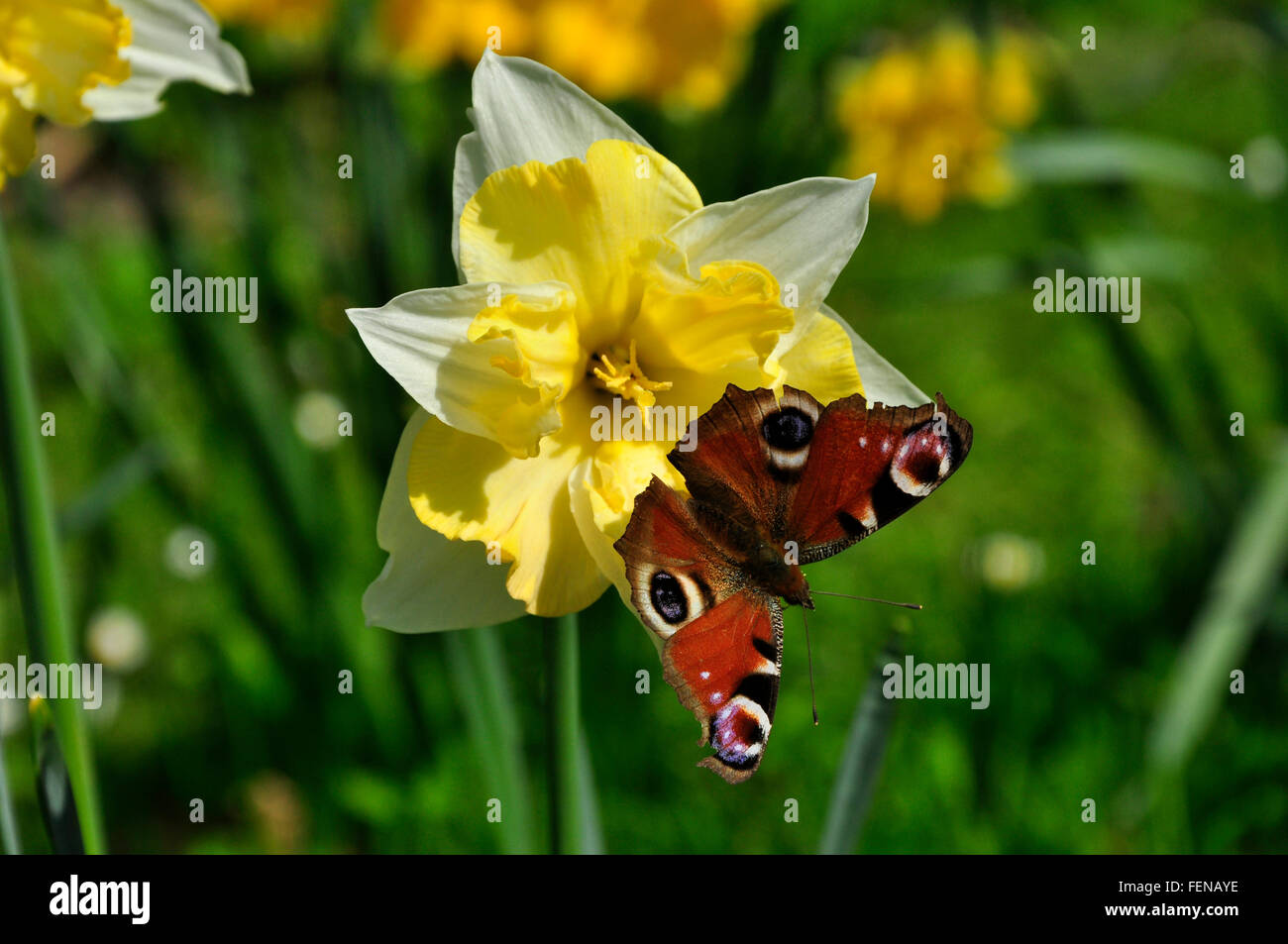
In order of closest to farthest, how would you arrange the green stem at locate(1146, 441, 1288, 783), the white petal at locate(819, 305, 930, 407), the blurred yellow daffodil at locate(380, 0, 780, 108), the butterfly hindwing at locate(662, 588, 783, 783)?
the butterfly hindwing at locate(662, 588, 783, 783) → the white petal at locate(819, 305, 930, 407) → the green stem at locate(1146, 441, 1288, 783) → the blurred yellow daffodil at locate(380, 0, 780, 108)

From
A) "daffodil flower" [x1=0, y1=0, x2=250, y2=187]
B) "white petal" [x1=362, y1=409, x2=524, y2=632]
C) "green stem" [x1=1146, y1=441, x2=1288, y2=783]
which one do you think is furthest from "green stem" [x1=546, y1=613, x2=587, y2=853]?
"green stem" [x1=1146, y1=441, x2=1288, y2=783]

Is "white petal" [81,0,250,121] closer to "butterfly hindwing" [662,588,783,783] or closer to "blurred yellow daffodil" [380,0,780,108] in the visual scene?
"butterfly hindwing" [662,588,783,783]

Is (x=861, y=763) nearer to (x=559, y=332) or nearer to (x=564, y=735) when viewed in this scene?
(x=564, y=735)

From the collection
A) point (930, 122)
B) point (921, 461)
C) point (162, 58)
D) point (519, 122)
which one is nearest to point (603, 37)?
point (930, 122)

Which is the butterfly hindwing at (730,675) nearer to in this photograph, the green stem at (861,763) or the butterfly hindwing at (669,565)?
the butterfly hindwing at (669,565)

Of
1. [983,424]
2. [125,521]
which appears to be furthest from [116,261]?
[983,424]

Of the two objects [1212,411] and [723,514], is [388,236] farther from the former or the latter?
[1212,411]
